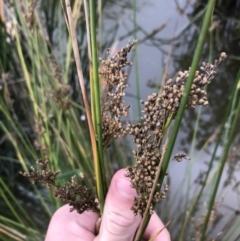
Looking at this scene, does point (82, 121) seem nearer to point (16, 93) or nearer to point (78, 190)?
point (16, 93)

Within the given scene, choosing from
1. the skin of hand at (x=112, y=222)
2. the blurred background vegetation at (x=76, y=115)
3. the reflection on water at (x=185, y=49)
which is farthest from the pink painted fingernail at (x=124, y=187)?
Result: the reflection on water at (x=185, y=49)

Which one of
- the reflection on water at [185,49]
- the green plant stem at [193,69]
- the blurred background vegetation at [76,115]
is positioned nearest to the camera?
the green plant stem at [193,69]


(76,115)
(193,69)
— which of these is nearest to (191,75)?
(193,69)

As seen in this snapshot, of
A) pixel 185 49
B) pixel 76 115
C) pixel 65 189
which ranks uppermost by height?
pixel 185 49

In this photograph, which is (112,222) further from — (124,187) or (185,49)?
(185,49)

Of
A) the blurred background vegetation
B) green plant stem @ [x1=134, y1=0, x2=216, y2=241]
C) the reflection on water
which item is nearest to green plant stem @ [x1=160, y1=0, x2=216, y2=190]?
green plant stem @ [x1=134, y1=0, x2=216, y2=241]

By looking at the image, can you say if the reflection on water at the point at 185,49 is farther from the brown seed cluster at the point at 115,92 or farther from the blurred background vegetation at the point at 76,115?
the brown seed cluster at the point at 115,92
